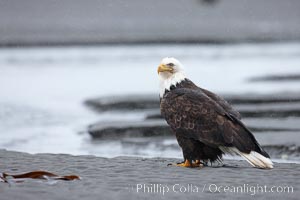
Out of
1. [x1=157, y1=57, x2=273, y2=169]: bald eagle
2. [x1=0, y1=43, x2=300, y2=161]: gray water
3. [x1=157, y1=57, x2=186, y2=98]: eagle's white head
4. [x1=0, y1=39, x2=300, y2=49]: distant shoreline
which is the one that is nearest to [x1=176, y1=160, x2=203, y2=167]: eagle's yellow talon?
[x1=157, y1=57, x2=273, y2=169]: bald eagle

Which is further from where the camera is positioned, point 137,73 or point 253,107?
point 137,73

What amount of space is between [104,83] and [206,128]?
11.6 meters

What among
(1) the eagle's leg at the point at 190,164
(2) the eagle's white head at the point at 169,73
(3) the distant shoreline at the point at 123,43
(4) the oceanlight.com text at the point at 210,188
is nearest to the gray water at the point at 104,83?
(3) the distant shoreline at the point at 123,43

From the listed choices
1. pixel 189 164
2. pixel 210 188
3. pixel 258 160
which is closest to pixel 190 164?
pixel 189 164

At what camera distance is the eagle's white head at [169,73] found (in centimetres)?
893

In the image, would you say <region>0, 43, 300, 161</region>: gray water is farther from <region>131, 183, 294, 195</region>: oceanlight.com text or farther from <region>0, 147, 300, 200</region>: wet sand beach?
<region>131, 183, 294, 195</region>: oceanlight.com text

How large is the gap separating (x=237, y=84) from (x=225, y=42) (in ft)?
55.7

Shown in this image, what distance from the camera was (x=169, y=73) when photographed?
897 centimetres

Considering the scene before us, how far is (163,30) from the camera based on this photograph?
118ft

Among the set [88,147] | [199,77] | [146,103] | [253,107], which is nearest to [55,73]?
[199,77]

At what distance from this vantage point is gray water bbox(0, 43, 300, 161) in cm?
1158

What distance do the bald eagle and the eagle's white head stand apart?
0.12 m

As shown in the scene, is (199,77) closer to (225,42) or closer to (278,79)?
(278,79)

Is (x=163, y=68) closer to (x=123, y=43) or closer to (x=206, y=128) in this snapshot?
(x=206, y=128)
